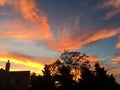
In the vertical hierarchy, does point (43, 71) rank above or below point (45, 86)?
above

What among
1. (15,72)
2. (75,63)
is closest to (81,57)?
(75,63)

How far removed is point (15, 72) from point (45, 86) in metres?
9.81

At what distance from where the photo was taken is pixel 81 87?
61750 mm

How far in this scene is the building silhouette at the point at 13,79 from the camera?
61375 mm

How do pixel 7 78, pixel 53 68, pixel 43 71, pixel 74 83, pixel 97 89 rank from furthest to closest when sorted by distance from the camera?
pixel 53 68 < pixel 43 71 < pixel 74 83 < pixel 7 78 < pixel 97 89

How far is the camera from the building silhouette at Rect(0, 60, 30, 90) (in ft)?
201

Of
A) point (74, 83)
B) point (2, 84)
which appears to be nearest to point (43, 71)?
point (74, 83)

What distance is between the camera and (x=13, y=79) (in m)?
62.9

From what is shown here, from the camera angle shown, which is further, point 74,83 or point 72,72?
point 72,72

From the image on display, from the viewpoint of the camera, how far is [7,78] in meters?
62.3

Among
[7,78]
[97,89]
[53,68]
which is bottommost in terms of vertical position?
[97,89]

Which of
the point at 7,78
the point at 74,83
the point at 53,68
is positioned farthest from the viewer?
the point at 53,68

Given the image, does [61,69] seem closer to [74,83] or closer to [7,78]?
[74,83]

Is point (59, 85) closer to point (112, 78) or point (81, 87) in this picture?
point (81, 87)
